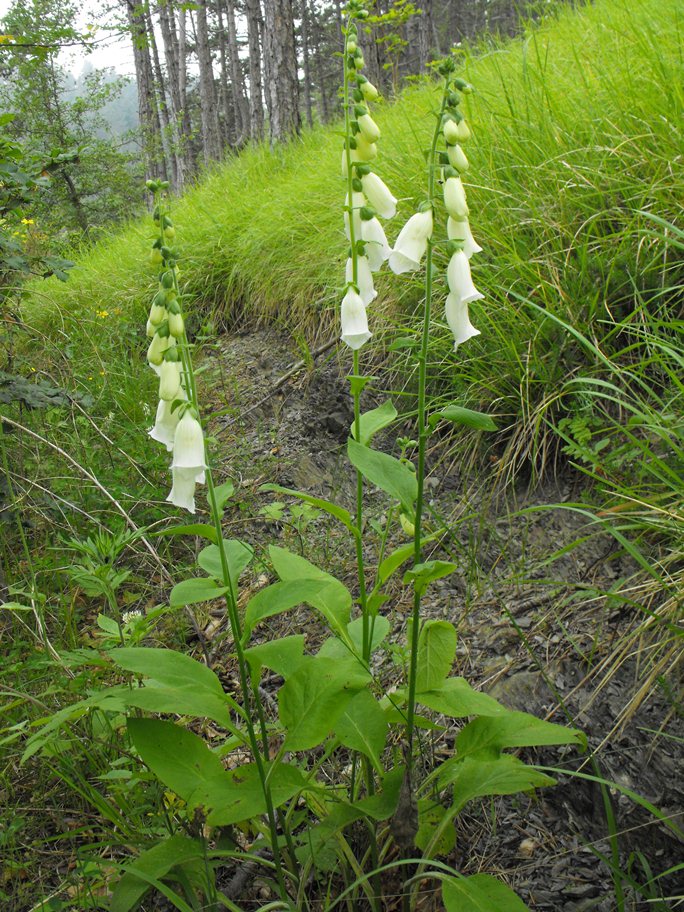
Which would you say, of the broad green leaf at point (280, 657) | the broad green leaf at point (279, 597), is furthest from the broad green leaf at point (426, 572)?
the broad green leaf at point (280, 657)

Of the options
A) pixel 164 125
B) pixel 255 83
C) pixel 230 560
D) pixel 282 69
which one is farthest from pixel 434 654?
pixel 164 125

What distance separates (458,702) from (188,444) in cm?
73

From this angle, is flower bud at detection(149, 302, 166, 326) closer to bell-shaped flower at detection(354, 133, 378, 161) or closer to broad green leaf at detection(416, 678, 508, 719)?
bell-shaped flower at detection(354, 133, 378, 161)

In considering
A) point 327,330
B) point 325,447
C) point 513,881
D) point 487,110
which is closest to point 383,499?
point 325,447

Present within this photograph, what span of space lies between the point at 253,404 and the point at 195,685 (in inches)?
101

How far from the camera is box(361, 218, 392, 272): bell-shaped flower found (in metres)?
1.43

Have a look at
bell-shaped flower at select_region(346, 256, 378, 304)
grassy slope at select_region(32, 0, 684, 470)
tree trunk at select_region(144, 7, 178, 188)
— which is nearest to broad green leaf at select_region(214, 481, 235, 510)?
bell-shaped flower at select_region(346, 256, 378, 304)

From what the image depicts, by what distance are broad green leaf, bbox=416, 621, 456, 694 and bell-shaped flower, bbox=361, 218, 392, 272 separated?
81cm

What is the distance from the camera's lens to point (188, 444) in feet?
3.80

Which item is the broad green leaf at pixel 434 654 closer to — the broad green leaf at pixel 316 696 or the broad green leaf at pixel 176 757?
the broad green leaf at pixel 316 696

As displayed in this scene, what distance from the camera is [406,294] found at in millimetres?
3123

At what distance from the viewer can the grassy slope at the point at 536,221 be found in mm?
2422

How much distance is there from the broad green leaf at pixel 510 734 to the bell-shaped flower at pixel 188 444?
0.77 meters

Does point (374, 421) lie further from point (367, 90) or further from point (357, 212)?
point (367, 90)
